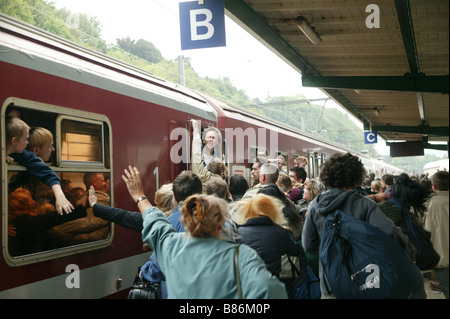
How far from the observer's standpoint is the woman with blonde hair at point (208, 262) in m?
2.26

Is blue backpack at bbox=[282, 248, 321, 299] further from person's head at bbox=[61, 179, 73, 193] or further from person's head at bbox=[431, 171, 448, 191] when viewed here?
person's head at bbox=[61, 179, 73, 193]

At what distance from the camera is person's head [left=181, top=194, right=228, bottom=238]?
94.5 inches

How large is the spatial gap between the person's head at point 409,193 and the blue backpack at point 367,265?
2.51ft

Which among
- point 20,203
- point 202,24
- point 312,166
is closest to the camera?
point 20,203

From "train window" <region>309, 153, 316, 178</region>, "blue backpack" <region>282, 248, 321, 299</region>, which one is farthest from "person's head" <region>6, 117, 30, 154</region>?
"train window" <region>309, 153, 316, 178</region>

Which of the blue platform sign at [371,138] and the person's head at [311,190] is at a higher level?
the blue platform sign at [371,138]

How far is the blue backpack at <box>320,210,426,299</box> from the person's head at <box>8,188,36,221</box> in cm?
207

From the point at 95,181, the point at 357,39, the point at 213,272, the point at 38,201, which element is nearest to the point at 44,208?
the point at 38,201

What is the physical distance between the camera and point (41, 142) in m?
3.31

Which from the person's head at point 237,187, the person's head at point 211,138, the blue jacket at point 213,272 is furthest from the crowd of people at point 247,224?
the person's head at point 211,138

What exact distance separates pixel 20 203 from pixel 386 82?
7143mm

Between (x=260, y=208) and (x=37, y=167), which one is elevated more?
(x=37, y=167)

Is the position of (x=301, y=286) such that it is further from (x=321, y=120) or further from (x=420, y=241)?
(x=321, y=120)

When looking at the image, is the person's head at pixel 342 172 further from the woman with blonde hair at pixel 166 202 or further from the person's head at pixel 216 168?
the person's head at pixel 216 168
